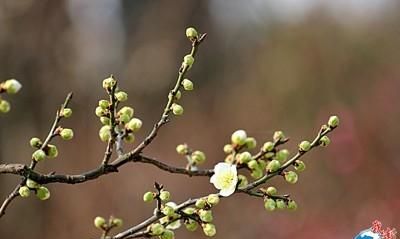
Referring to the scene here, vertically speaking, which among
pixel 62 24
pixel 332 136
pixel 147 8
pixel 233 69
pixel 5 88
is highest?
pixel 147 8

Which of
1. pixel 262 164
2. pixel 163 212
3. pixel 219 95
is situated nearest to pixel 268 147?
pixel 262 164

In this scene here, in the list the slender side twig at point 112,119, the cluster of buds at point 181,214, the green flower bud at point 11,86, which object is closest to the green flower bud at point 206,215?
the cluster of buds at point 181,214

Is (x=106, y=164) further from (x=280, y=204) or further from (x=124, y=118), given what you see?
(x=280, y=204)

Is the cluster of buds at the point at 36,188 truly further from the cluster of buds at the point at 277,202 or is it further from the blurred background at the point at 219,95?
the blurred background at the point at 219,95

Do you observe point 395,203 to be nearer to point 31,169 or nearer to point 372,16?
point 31,169

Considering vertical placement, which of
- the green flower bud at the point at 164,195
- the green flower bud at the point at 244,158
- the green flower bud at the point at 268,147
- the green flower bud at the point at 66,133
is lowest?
the green flower bud at the point at 164,195

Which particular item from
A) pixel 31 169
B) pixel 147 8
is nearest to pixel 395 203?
pixel 31 169
